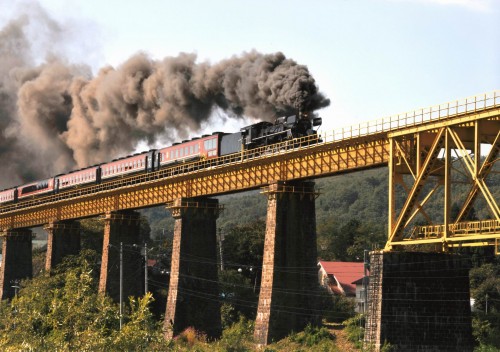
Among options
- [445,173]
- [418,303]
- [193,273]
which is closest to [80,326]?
[418,303]

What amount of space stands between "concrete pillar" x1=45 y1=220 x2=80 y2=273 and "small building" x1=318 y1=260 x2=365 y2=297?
26.5 m

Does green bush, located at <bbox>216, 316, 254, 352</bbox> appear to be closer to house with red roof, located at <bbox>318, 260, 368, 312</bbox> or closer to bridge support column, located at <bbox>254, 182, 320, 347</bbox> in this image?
bridge support column, located at <bbox>254, 182, 320, 347</bbox>

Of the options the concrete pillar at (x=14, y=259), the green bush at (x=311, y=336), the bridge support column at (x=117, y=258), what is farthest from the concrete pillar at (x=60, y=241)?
the green bush at (x=311, y=336)

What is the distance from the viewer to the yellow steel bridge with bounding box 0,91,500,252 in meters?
37.8

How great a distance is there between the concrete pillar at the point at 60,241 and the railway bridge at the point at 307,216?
0.32 ft

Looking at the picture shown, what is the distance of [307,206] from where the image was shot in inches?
2040

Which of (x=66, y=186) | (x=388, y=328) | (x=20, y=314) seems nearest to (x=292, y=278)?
(x=388, y=328)

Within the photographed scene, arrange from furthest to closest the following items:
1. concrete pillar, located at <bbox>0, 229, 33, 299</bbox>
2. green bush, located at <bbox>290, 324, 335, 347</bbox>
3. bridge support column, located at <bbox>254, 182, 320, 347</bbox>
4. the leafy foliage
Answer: concrete pillar, located at <bbox>0, 229, 33, 299</bbox>
bridge support column, located at <bbox>254, 182, 320, 347</bbox>
green bush, located at <bbox>290, 324, 335, 347</bbox>
the leafy foliage

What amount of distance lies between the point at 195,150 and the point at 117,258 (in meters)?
13.7

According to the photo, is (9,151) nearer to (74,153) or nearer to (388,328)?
(74,153)

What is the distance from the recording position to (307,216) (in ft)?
169

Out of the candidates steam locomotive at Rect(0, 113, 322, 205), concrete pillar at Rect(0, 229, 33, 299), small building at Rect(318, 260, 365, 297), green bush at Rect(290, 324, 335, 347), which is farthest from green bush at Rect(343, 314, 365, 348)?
concrete pillar at Rect(0, 229, 33, 299)

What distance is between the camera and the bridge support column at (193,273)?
5831cm

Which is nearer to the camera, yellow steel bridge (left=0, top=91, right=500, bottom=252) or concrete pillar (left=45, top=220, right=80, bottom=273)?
yellow steel bridge (left=0, top=91, right=500, bottom=252)
